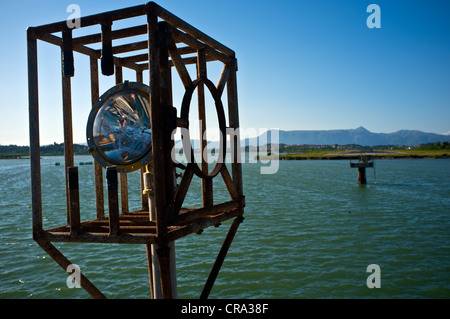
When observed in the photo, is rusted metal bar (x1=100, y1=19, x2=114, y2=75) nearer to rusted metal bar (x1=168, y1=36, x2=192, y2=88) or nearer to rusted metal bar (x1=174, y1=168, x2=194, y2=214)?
rusted metal bar (x1=168, y1=36, x2=192, y2=88)

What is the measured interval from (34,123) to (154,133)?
1.79m

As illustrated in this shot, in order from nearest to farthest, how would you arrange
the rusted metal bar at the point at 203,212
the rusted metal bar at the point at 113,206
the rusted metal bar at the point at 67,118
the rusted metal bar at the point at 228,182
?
the rusted metal bar at the point at 113,206 < the rusted metal bar at the point at 203,212 < the rusted metal bar at the point at 67,118 < the rusted metal bar at the point at 228,182

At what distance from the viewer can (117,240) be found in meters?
4.53

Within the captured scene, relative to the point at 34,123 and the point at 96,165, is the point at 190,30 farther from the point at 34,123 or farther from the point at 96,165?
the point at 96,165

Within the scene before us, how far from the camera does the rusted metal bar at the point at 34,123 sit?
4.92 m

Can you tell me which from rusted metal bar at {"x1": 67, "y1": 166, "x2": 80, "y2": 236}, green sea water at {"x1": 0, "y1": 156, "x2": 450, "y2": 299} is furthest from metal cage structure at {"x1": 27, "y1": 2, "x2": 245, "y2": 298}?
green sea water at {"x1": 0, "y1": 156, "x2": 450, "y2": 299}

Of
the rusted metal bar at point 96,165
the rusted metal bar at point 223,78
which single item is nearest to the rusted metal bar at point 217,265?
the rusted metal bar at point 96,165

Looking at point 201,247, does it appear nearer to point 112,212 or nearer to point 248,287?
point 248,287

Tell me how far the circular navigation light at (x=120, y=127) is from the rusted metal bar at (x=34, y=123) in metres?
0.64

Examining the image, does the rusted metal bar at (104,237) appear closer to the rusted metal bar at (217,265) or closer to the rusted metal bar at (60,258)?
the rusted metal bar at (60,258)

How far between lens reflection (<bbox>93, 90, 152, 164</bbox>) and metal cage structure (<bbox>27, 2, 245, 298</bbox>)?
319mm
